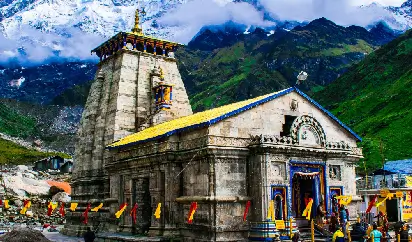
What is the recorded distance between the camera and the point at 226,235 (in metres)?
20.6

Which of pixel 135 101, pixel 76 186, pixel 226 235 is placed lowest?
pixel 226 235

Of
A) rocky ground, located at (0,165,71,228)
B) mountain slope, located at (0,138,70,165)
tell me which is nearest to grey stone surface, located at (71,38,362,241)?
rocky ground, located at (0,165,71,228)

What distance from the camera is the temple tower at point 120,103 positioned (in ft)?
99.0

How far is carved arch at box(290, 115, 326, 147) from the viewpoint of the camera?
22.9 meters

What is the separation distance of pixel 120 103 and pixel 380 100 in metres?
77.9

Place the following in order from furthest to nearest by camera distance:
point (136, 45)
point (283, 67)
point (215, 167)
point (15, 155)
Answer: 1. point (283, 67)
2. point (15, 155)
3. point (136, 45)
4. point (215, 167)

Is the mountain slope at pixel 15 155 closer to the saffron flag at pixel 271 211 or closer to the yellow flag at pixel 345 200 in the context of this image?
the saffron flag at pixel 271 211

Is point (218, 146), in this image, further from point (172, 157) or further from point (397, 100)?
point (397, 100)

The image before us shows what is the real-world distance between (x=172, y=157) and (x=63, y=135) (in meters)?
124

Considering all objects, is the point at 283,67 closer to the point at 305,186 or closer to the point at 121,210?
the point at 305,186

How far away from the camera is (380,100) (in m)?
94.9

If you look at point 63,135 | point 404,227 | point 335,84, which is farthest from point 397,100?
point 63,135

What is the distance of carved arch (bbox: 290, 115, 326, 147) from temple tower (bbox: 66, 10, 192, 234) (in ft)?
35.1

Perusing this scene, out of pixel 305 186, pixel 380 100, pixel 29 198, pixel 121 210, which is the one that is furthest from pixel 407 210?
pixel 380 100
